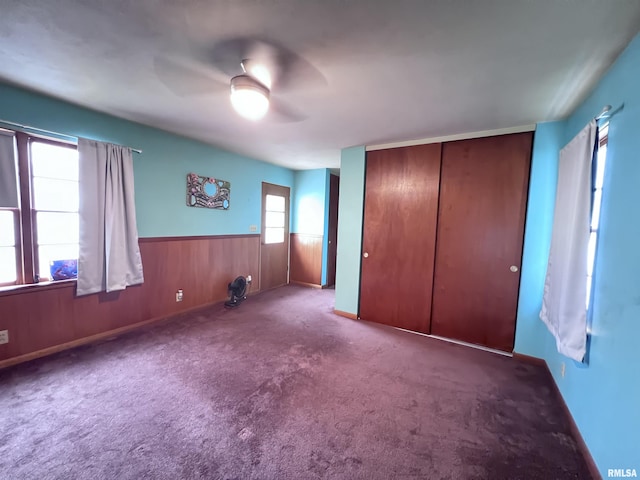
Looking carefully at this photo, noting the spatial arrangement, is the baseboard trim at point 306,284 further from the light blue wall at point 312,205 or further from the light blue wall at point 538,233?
the light blue wall at point 538,233

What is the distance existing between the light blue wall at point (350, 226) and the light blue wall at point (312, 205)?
146 centimetres

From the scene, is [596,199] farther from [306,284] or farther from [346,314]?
[306,284]

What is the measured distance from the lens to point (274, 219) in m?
5.12

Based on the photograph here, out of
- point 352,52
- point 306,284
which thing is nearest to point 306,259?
point 306,284

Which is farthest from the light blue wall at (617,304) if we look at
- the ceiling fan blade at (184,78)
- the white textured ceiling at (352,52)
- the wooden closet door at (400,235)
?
the ceiling fan blade at (184,78)

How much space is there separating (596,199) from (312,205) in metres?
4.10

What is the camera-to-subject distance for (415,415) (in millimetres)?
1842

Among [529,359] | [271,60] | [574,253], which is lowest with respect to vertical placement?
[529,359]

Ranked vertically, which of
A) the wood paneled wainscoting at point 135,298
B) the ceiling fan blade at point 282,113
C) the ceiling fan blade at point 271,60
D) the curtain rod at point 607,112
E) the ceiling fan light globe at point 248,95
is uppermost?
the ceiling fan blade at point 282,113

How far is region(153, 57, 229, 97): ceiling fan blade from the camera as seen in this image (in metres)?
1.73

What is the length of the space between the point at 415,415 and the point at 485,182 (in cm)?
235

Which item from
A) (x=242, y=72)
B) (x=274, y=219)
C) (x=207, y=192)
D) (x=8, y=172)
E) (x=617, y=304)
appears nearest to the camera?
(x=617, y=304)

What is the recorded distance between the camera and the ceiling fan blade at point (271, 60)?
59.5 inches

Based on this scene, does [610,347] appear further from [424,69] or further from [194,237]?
[194,237]
